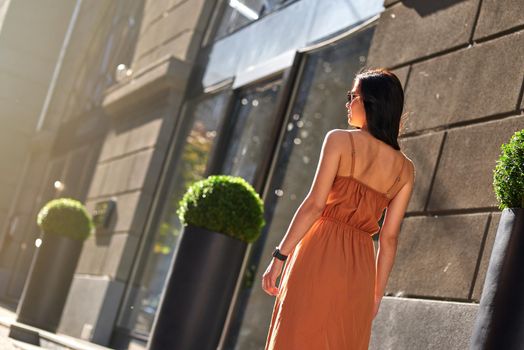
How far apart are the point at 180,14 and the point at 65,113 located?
754cm

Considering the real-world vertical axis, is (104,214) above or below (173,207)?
below

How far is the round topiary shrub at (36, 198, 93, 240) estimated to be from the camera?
11.1m

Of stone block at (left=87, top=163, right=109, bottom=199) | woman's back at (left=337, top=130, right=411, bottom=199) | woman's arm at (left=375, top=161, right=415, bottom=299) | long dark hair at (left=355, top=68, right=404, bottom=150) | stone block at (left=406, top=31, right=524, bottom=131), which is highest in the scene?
stone block at (left=406, top=31, right=524, bottom=131)

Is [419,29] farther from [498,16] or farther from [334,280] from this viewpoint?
[334,280]

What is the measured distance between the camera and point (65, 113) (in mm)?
19859

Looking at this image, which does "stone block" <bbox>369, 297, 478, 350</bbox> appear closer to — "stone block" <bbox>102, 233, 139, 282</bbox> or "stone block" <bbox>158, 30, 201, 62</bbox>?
"stone block" <bbox>102, 233, 139, 282</bbox>

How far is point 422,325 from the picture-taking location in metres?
5.43

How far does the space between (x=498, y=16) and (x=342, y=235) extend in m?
2.31

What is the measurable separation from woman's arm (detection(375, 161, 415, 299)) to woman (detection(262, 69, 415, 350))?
8 cm

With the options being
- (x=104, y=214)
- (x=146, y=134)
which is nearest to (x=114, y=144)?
(x=104, y=214)

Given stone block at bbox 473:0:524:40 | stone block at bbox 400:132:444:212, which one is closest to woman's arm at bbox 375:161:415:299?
stone block at bbox 400:132:444:212

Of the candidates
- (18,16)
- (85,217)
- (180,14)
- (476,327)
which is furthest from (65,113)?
(476,327)

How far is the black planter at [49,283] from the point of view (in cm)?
1070

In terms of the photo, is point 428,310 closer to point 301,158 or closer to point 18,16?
point 301,158
